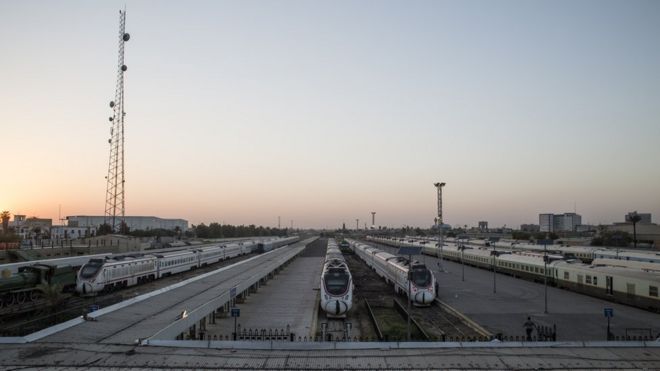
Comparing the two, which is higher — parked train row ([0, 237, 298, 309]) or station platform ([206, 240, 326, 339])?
parked train row ([0, 237, 298, 309])

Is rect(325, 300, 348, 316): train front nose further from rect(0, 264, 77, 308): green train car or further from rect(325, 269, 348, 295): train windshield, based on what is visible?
rect(0, 264, 77, 308): green train car

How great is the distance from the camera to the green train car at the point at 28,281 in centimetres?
3193

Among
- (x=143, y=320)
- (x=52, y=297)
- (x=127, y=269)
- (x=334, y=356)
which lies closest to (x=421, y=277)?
(x=143, y=320)

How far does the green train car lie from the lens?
3193 cm

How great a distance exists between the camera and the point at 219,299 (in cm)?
2389

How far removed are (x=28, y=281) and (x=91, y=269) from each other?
4.98m

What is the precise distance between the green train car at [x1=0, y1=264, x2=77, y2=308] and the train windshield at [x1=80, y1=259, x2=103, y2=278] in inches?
69.0

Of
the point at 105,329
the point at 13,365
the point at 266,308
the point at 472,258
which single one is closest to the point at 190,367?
the point at 13,365

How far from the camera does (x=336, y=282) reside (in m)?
29.8

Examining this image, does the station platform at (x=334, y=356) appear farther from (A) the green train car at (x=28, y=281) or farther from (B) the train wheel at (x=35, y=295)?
(B) the train wheel at (x=35, y=295)

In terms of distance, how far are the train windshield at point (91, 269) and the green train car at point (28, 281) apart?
175cm

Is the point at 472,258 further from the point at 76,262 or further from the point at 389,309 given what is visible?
the point at 76,262

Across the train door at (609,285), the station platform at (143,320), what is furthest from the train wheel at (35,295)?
the train door at (609,285)

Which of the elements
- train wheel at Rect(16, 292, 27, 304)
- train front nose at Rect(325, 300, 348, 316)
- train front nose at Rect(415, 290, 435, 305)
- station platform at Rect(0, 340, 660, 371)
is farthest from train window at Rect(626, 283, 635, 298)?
train wheel at Rect(16, 292, 27, 304)
